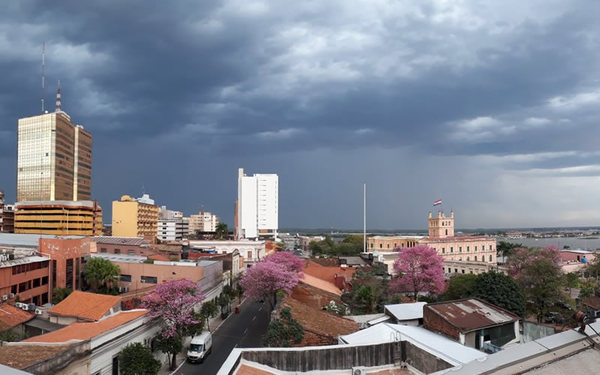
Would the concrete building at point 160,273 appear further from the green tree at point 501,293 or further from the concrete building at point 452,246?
the concrete building at point 452,246

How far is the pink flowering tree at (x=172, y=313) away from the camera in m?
24.2

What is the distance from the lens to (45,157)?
391 feet

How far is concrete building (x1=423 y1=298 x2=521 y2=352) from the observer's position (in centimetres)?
1741

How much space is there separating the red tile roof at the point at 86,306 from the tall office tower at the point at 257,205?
4674 inches

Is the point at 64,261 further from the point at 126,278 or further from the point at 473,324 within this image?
the point at 473,324

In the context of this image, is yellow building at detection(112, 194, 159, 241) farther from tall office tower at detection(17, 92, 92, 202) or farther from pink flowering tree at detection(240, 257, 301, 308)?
pink flowering tree at detection(240, 257, 301, 308)

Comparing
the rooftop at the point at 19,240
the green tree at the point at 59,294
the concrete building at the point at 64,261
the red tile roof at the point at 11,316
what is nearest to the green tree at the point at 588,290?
the red tile roof at the point at 11,316

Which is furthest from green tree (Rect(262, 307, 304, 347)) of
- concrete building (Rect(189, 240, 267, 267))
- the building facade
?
the building facade

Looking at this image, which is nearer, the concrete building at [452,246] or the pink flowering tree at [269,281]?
the pink flowering tree at [269,281]

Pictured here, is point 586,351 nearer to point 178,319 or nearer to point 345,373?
point 345,373

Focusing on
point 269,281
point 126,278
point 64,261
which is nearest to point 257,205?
point 126,278

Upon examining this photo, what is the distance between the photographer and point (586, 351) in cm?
511

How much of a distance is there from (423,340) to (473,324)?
11.3 feet

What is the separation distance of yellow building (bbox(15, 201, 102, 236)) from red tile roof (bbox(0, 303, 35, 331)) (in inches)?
2622
